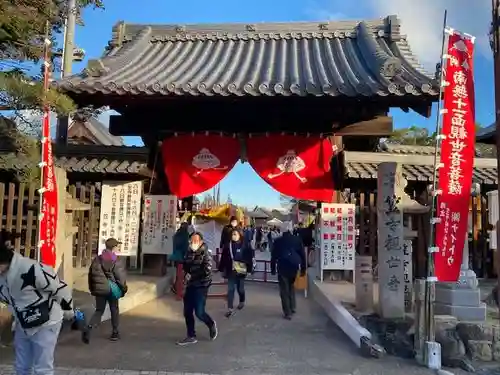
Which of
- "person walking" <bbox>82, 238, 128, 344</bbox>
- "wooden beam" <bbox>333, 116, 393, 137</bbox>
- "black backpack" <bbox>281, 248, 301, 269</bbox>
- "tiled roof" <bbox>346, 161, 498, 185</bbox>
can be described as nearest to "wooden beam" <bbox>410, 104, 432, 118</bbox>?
"wooden beam" <bbox>333, 116, 393, 137</bbox>

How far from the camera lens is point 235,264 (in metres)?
9.30

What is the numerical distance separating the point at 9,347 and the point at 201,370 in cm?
279

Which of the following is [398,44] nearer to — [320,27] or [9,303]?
[320,27]

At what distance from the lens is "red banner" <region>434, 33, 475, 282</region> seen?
6434mm

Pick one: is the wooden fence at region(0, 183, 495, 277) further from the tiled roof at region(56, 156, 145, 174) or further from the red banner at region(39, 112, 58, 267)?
the red banner at region(39, 112, 58, 267)

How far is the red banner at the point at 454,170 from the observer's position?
6434mm

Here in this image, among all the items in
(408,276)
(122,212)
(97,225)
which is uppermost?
(122,212)

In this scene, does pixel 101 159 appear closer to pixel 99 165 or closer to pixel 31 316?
pixel 99 165

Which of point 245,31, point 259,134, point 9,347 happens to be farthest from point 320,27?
point 9,347

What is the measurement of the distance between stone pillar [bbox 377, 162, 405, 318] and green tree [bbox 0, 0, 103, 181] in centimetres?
500

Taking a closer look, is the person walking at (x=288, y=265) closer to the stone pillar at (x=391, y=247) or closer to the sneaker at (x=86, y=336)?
the stone pillar at (x=391, y=247)

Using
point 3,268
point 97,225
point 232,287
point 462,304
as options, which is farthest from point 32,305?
point 97,225

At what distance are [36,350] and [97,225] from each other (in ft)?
27.9

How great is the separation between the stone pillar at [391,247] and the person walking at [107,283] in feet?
13.5
